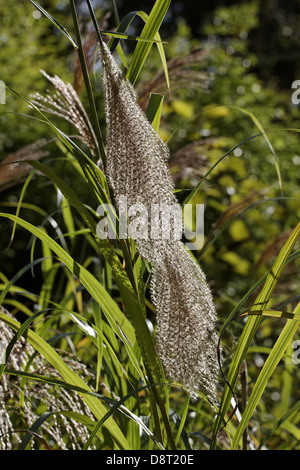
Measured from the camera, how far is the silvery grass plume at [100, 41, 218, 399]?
91 cm

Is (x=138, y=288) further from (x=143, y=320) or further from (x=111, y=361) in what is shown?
(x=111, y=361)

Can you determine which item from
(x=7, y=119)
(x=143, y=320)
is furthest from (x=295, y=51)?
(x=143, y=320)

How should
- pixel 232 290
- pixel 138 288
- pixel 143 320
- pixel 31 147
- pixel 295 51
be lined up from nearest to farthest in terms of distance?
pixel 143 320, pixel 138 288, pixel 31 147, pixel 232 290, pixel 295 51

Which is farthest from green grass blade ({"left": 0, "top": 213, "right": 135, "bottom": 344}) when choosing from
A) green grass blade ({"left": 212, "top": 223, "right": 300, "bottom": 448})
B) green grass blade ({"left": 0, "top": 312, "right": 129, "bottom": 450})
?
green grass blade ({"left": 212, "top": 223, "right": 300, "bottom": 448})

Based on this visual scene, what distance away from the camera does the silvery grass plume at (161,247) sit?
91 cm

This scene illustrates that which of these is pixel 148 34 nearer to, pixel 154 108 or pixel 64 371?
pixel 154 108

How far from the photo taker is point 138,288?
1.16 meters

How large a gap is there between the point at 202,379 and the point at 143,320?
0.50 ft

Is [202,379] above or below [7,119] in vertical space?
below

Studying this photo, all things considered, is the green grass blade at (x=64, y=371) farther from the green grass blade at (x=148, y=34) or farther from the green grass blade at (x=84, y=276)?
the green grass blade at (x=148, y=34)

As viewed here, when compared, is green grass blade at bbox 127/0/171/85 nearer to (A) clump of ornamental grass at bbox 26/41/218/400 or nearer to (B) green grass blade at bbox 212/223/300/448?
(A) clump of ornamental grass at bbox 26/41/218/400

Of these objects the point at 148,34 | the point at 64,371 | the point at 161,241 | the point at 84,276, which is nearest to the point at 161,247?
the point at 161,241

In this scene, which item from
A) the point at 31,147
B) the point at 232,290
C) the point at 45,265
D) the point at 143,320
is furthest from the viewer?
the point at 232,290

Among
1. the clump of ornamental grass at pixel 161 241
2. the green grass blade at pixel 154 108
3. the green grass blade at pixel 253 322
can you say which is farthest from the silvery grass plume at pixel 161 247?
the green grass blade at pixel 154 108
